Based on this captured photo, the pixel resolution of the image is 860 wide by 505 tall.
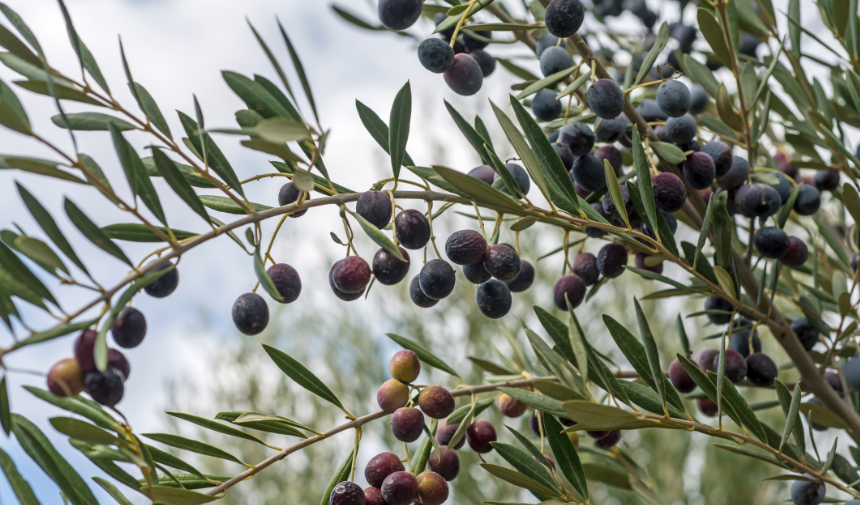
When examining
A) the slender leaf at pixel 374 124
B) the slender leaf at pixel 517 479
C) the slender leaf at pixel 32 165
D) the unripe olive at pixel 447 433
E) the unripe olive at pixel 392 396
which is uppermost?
the slender leaf at pixel 374 124

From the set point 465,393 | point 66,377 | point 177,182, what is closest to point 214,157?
point 177,182

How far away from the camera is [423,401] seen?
0.48 metres

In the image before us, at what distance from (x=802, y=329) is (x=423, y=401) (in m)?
0.38

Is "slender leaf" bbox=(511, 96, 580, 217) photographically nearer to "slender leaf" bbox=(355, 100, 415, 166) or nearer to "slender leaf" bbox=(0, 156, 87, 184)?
"slender leaf" bbox=(355, 100, 415, 166)

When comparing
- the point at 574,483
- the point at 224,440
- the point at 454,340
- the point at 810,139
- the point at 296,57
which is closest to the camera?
the point at 296,57

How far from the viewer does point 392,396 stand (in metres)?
0.48

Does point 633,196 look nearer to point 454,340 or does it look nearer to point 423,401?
point 423,401

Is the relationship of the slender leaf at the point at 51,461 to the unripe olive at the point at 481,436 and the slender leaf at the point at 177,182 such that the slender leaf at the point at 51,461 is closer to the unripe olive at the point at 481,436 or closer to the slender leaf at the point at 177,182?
the slender leaf at the point at 177,182

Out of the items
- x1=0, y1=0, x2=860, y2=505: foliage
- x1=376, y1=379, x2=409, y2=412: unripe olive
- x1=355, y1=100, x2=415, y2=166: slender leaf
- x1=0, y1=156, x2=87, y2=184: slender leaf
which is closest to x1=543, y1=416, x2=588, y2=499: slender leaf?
x1=0, y1=0, x2=860, y2=505: foliage

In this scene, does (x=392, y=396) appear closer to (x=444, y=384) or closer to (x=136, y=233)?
(x=136, y=233)

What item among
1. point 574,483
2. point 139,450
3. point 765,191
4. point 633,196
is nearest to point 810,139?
point 765,191

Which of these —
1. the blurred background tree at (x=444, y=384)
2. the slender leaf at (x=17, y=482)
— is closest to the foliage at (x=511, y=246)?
the slender leaf at (x=17, y=482)

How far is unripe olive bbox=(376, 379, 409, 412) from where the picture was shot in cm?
48

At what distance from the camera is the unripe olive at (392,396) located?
48 cm
